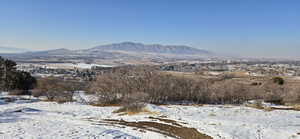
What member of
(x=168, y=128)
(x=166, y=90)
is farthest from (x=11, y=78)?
(x=168, y=128)

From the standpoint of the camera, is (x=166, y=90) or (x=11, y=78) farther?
(x=11, y=78)

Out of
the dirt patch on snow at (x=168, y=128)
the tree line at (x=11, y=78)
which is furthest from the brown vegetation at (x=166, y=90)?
Answer: the tree line at (x=11, y=78)

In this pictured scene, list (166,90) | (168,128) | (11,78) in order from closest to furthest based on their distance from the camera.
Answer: (168,128) → (166,90) → (11,78)

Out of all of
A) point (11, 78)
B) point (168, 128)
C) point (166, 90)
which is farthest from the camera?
point (11, 78)

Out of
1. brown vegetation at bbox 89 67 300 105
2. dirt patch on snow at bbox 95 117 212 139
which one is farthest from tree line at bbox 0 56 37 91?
dirt patch on snow at bbox 95 117 212 139

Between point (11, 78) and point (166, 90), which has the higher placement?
point (11, 78)

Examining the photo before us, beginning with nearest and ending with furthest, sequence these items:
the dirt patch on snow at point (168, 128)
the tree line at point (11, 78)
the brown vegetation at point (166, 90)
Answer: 1. the dirt patch on snow at point (168, 128)
2. the brown vegetation at point (166, 90)
3. the tree line at point (11, 78)

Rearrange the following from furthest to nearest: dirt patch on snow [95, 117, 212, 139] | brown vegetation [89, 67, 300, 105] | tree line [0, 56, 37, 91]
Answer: tree line [0, 56, 37, 91]
brown vegetation [89, 67, 300, 105]
dirt patch on snow [95, 117, 212, 139]

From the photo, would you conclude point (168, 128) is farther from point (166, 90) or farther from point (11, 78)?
point (11, 78)

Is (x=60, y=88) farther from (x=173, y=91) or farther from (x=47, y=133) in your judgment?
(x=47, y=133)

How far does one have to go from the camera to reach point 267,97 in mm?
30547

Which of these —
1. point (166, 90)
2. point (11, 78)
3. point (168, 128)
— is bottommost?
point (168, 128)

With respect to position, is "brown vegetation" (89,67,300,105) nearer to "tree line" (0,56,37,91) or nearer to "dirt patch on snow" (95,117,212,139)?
"dirt patch on snow" (95,117,212,139)

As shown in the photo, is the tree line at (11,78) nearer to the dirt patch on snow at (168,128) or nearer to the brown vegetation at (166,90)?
the brown vegetation at (166,90)
